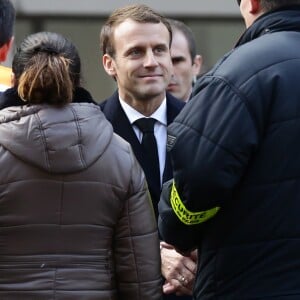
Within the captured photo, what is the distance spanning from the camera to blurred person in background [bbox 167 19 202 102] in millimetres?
5492

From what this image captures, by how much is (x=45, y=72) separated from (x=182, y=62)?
7.65 ft

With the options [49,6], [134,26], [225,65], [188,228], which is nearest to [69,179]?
[188,228]

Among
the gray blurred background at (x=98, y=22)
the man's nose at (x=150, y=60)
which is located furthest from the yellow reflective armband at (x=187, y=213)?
the gray blurred background at (x=98, y=22)

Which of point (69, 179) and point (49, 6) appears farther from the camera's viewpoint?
point (49, 6)

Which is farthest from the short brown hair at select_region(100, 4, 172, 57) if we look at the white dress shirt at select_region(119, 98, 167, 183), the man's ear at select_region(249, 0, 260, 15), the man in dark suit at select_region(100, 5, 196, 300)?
the man's ear at select_region(249, 0, 260, 15)

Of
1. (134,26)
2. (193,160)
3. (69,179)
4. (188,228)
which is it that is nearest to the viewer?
(193,160)

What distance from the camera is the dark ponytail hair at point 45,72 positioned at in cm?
341

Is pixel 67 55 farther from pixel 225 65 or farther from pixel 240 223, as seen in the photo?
pixel 240 223

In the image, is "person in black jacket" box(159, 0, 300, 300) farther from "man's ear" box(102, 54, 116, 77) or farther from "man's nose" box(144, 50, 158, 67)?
"man's ear" box(102, 54, 116, 77)

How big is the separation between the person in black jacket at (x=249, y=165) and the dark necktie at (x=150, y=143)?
3.68 feet

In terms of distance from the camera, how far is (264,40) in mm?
2922

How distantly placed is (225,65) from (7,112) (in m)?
0.92

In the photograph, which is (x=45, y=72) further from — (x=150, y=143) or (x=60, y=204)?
(x=150, y=143)

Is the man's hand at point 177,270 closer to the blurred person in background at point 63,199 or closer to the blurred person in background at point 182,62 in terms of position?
the blurred person in background at point 63,199
